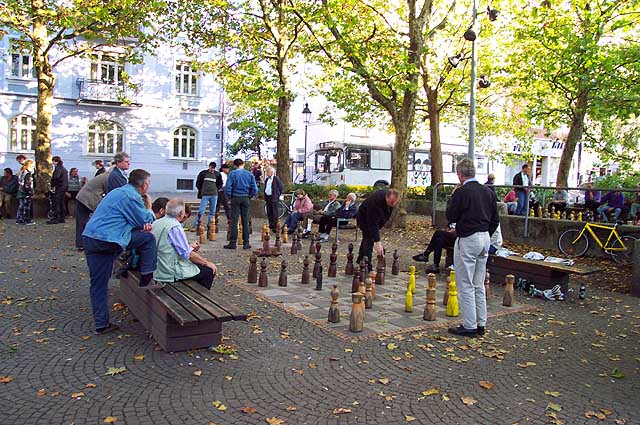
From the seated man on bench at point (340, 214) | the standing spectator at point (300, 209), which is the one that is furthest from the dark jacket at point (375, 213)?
the standing spectator at point (300, 209)

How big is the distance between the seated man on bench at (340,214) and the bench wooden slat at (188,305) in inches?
318

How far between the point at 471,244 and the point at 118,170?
6009 millimetres

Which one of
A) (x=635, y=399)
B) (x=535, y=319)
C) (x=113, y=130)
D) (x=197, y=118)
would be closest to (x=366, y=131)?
(x=197, y=118)

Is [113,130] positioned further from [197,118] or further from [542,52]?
[542,52]

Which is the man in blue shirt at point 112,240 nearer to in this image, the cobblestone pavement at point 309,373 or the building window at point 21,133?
the cobblestone pavement at point 309,373

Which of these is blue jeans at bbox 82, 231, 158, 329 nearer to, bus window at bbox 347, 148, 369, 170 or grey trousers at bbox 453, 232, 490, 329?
grey trousers at bbox 453, 232, 490, 329

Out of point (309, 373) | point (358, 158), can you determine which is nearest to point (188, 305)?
point (309, 373)

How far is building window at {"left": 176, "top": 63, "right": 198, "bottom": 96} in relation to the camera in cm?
3145

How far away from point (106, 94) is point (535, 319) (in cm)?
2753

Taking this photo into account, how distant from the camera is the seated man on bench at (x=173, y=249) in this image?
19.4 feet

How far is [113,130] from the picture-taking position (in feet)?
99.3

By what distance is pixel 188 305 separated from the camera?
517 centimetres

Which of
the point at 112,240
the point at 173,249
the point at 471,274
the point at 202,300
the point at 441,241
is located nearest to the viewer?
the point at 202,300

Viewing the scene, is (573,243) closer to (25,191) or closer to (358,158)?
(25,191)
